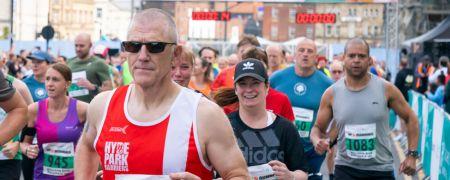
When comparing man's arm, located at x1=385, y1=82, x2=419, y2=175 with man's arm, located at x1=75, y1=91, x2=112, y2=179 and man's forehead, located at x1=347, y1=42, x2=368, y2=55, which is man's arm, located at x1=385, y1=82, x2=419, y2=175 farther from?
man's arm, located at x1=75, y1=91, x2=112, y2=179

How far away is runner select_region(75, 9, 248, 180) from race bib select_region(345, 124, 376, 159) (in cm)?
404

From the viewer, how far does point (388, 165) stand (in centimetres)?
786

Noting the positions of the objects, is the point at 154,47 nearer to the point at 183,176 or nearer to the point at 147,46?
the point at 147,46

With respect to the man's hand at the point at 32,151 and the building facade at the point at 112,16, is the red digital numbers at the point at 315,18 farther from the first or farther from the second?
the man's hand at the point at 32,151

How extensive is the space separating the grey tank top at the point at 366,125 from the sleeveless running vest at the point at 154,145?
4.16 metres

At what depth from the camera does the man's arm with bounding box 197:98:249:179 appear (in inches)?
149

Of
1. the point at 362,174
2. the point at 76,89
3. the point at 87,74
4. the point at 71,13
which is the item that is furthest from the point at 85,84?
the point at 71,13

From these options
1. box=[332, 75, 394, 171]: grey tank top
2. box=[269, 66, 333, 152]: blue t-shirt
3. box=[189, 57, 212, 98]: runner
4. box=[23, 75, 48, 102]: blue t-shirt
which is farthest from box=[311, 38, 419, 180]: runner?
box=[23, 75, 48, 102]: blue t-shirt

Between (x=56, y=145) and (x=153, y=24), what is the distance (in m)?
4.30

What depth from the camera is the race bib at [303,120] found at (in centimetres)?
862

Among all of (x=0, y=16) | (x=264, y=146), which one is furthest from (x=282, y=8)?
(x=264, y=146)

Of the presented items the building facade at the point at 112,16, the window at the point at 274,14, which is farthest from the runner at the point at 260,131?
the window at the point at 274,14

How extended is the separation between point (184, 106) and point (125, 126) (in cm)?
24

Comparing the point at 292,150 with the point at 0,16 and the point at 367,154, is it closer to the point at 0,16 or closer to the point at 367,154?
the point at 367,154
